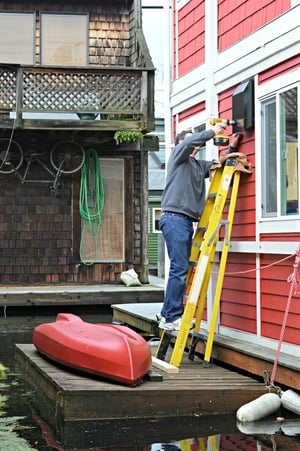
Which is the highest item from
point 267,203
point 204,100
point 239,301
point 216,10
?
point 216,10

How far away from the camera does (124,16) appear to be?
18094 mm

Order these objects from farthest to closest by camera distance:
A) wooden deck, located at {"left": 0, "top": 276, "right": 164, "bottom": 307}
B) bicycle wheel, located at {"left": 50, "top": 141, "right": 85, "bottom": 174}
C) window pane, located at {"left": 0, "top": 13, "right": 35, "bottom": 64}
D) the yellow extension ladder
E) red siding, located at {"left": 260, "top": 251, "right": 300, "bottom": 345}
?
window pane, located at {"left": 0, "top": 13, "right": 35, "bottom": 64}, bicycle wheel, located at {"left": 50, "top": 141, "right": 85, "bottom": 174}, wooden deck, located at {"left": 0, "top": 276, "right": 164, "bottom": 307}, the yellow extension ladder, red siding, located at {"left": 260, "top": 251, "right": 300, "bottom": 345}

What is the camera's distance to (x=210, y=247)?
750 centimetres

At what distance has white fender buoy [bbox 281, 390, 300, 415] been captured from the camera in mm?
6211

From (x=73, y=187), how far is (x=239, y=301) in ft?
32.0

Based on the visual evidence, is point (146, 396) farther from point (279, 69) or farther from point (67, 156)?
point (67, 156)

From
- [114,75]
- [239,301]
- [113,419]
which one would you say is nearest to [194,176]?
[239,301]

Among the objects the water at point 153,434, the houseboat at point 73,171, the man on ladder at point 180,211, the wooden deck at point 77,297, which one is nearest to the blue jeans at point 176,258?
the man on ladder at point 180,211

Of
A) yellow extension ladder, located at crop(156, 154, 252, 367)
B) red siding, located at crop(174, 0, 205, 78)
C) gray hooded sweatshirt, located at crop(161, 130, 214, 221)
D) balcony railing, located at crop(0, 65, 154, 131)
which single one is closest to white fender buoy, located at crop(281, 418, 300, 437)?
yellow extension ladder, located at crop(156, 154, 252, 367)

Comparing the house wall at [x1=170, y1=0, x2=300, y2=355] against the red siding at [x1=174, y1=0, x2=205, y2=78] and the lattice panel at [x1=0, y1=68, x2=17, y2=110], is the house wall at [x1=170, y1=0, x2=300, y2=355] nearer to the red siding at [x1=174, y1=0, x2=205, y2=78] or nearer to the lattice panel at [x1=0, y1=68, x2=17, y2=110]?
the red siding at [x1=174, y1=0, x2=205, y2=78]

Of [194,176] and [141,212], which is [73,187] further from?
[194,176]

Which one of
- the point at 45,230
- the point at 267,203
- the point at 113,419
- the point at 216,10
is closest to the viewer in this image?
the point at 113,419

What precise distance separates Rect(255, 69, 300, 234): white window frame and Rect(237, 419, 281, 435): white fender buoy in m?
1.44

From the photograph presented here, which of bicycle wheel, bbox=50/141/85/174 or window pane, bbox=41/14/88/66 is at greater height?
window pane, bbox=41/14/88/66
